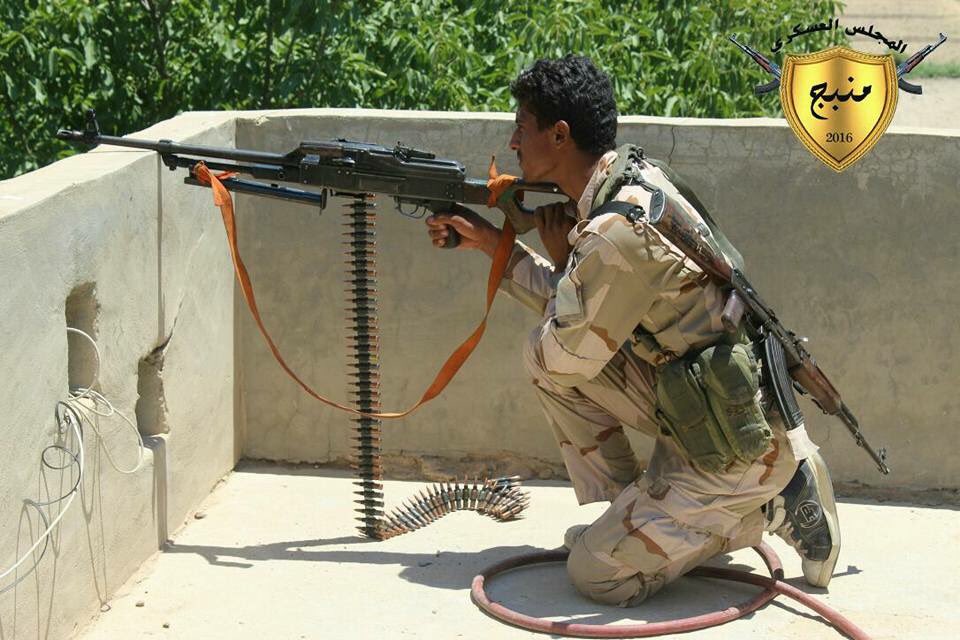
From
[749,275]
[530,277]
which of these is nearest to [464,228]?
[530,277]

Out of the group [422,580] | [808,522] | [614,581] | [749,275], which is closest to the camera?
[614,581]

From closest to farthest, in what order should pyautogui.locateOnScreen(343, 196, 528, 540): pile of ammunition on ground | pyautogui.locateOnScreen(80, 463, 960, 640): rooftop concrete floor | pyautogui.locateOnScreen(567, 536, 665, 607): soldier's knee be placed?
pyautogui.locateOnScreen(80, 463, 960, 640): rooftop concrete floor → pyautogui.locateOnScreen(567, 536, 665, 607): soldier's knee → pyautogui.locateOnScreen(343, 196, 528, 540): pile of ammunition on ground

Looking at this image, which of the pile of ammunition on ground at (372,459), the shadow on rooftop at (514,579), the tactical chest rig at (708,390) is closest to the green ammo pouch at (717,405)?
the tactical chest rig at (708,390)

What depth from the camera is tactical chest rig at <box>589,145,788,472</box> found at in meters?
4.01

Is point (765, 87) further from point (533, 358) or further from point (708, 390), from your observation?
point (708, 390)

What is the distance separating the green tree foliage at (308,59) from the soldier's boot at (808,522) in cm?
329

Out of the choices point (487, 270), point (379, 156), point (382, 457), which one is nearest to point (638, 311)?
point (379, 156)

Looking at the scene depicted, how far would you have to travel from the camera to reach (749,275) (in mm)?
5215

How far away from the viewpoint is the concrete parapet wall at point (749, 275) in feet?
17.0

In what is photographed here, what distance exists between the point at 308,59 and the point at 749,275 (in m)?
3.13

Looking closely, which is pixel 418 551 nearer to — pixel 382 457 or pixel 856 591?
pixel 382 457

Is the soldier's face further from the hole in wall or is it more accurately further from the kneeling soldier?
the hole in wall

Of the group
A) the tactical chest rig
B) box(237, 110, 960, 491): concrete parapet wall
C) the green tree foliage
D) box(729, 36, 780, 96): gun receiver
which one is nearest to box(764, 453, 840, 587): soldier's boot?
the tactical chest rig

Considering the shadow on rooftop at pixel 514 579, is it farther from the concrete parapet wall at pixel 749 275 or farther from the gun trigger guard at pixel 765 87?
the gun trigger guard at pixel 765 87
